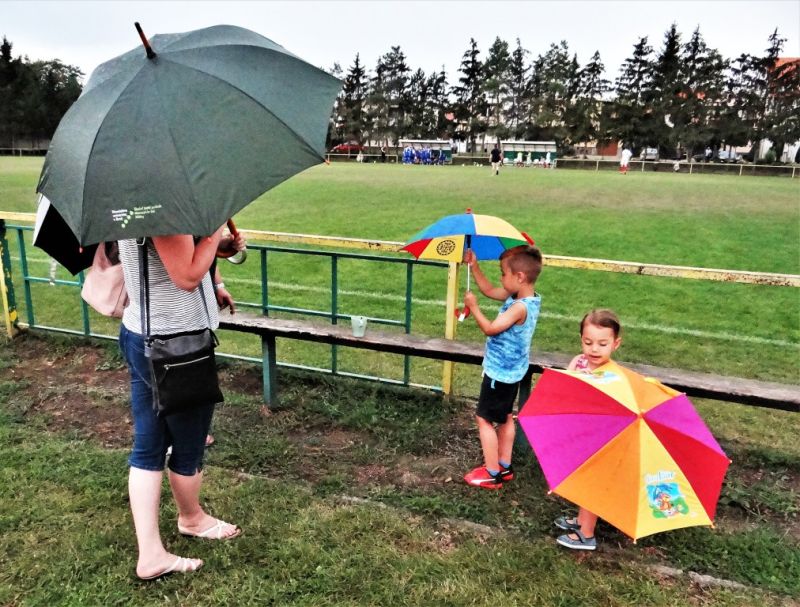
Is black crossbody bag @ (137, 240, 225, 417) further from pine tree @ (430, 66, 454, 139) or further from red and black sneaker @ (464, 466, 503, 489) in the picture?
pine tree @ (430, 66, 454, 139)

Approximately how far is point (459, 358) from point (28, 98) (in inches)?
2868

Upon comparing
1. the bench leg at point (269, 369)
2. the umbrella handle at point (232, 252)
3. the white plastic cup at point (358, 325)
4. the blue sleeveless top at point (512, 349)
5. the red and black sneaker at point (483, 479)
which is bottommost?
the red and black sneaker at point (483, 479)

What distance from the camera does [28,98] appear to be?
6353 cm

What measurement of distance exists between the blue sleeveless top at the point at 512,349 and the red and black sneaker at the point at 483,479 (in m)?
0.56

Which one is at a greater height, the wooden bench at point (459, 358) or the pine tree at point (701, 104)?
the pine tree at point (701, 104)

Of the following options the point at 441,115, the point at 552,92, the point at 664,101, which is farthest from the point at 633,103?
the point at 441,115

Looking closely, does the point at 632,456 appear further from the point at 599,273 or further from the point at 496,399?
the point at 599,273

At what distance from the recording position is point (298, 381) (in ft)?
16.0

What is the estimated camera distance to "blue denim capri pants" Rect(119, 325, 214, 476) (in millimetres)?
2455

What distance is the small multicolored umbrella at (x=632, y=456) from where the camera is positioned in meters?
2.51

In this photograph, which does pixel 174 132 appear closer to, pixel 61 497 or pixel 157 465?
pixel 157 465

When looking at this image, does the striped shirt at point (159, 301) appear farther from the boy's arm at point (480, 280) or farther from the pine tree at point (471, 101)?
the pine tree at point (471, 101)

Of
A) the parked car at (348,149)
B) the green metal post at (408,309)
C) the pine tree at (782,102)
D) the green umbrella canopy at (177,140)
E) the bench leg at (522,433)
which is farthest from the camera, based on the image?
the parked car at (348,149)

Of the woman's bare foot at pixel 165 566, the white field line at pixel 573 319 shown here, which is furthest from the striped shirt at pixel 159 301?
the white field line at pixel 573 319
